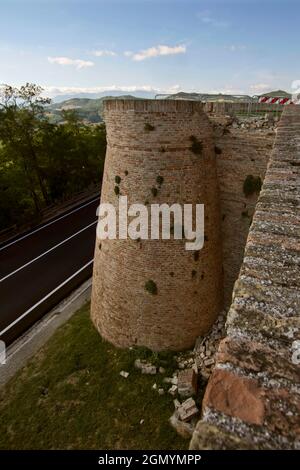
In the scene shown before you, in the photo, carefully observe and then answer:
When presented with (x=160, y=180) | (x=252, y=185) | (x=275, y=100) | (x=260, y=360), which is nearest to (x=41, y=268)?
(x=160, y=180)

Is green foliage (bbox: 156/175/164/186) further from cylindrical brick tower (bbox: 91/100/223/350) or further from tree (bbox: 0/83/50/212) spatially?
tree (bbox: 0/83/50/212)

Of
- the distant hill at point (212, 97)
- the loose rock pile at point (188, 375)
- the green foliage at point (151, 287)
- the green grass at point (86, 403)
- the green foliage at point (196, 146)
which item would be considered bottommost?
the green grass at point (86, 403)

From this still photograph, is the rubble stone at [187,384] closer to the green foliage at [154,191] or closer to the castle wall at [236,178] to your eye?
the castle wall at [236,178]

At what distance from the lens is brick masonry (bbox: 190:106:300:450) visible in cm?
139

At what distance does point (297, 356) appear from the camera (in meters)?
1.70

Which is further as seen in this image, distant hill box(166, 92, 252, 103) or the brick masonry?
distant hill box(166, 92, 252, 103)

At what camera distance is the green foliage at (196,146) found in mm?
8709

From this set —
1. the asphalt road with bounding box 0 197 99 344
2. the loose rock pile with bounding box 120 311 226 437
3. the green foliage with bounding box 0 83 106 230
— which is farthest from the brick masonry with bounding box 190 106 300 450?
the green foliage with bounding box 0 83 106 230

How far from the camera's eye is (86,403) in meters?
8.97

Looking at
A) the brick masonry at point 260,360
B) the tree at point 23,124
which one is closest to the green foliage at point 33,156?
the tree at point 23,124

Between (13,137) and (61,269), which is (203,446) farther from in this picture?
(13,137)

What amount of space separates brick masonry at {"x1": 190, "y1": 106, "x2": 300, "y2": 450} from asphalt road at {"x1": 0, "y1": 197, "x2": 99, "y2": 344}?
12.4 m

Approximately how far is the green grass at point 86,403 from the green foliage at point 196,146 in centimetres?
666

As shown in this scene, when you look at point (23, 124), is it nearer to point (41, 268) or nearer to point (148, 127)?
point (41, 268)
